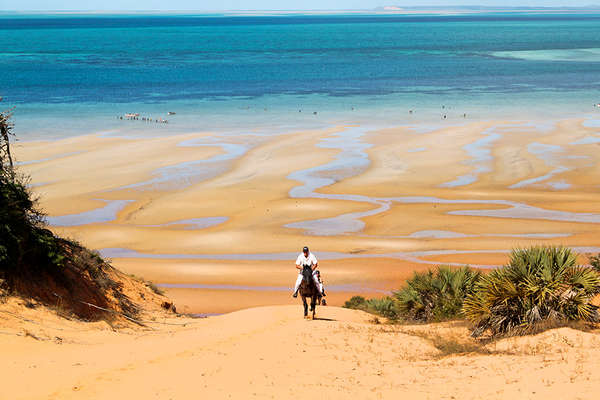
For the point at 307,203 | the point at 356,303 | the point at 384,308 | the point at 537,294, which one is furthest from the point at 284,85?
the point at 537,294

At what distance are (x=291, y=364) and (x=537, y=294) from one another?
4174 mm

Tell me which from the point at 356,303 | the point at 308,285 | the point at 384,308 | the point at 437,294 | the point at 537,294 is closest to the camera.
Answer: the point at 537,294

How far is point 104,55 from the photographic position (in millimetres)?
104438

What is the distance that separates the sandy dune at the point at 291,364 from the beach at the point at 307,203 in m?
6.31

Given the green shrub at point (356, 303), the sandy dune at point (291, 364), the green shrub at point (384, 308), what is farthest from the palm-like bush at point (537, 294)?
the green shrub at point (356, 303)

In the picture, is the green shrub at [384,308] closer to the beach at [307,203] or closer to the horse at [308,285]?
the beach at [307,203]

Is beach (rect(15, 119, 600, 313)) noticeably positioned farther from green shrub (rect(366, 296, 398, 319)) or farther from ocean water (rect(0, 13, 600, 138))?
ocean water (rect(0, 13, 600, 138))

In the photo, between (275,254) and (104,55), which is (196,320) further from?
(104,55)

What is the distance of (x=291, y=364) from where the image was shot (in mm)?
9523

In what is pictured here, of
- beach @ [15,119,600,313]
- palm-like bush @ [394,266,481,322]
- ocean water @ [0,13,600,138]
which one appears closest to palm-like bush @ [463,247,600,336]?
palm-like bush @ [394,266,481,322]

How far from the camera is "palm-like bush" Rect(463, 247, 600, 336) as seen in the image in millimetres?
10562

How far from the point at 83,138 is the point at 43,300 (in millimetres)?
30898

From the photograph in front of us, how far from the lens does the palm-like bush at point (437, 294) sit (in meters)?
13.2

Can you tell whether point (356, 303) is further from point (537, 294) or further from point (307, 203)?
point (307, 203)
